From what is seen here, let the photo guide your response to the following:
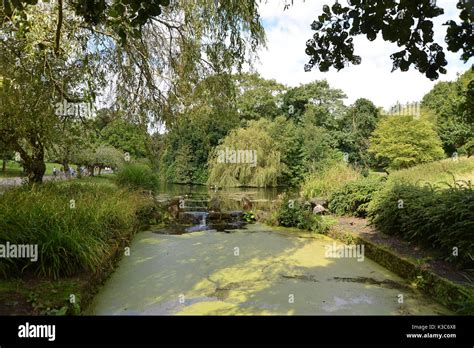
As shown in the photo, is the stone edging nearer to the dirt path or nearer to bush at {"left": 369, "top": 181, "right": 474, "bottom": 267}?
the dirt path

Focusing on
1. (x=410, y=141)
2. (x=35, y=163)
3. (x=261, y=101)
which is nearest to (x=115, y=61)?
(x=35, y=163)

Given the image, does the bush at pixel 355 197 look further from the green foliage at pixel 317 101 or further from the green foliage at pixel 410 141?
the green foliage at pixel 317 101

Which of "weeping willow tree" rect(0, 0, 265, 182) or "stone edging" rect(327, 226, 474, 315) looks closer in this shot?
"stone edging" rect(327, 226, 474, 315)

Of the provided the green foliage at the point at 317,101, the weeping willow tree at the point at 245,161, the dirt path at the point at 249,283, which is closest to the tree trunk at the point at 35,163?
the dirt path at the point at 249,283

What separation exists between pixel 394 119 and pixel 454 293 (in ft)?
73.1

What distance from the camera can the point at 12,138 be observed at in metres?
7.69

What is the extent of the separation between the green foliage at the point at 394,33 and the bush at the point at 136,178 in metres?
10.0

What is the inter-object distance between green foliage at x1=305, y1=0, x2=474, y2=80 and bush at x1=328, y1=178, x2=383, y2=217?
6.58 meters

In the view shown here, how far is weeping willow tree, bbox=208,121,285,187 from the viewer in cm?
2194

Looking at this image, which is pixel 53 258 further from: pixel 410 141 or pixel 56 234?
pixel 410 141

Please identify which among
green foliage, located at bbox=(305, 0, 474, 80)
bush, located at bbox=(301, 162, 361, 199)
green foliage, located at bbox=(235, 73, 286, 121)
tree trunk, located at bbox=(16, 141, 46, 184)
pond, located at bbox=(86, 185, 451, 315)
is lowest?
pond, located at bbox=(86, 185, 451, 315)

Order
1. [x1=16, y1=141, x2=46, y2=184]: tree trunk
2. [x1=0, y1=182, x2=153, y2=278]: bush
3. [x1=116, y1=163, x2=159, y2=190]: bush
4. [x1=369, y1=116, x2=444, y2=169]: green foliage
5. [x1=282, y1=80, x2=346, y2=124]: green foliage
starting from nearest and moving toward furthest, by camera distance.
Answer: [x1=0, y1=182, x2=153, y2=278]: bush
[x1=16, y1=141, x2=46, y2=184]: tree trunk
[x1=116, y1=163, x2=159, y2=190]: bush
[x1=369, y1=116, x2=444, y2=169]: green foliage
[x1=282, y1=80, x2=346, y2=124]: green foliage

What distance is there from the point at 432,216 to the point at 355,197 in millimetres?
3477

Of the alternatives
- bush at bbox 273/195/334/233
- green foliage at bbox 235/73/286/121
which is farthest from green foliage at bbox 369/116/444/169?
bush at bbox 273/195/334/233
